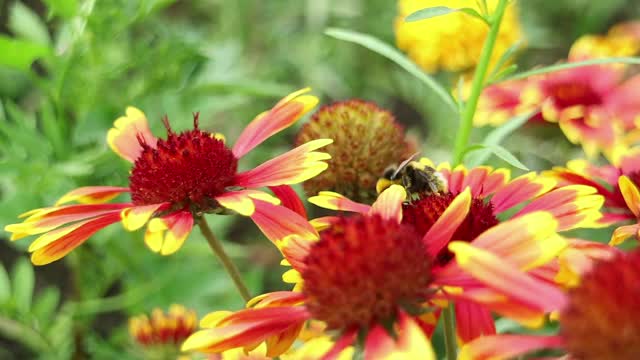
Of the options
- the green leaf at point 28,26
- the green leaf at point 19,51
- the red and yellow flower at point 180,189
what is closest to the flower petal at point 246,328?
the red and yellow flower at point 180,189

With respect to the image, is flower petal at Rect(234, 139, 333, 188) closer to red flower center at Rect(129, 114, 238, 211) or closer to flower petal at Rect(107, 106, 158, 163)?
red flower center at Rect(129, 114, 238, 211)

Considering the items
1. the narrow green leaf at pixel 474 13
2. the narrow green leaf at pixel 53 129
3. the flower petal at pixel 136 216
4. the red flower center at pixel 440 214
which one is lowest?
the red flower center at pixel 440 214

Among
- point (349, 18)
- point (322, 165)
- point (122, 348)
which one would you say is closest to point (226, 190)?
point (322, 165)

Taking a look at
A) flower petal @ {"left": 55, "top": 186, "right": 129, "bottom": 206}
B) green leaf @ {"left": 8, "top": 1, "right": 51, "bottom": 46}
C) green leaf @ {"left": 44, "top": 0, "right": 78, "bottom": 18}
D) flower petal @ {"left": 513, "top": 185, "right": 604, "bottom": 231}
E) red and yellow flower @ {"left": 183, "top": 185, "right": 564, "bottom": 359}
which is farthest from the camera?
green leaf @ {"left": 8, "top": 1, "right": 51, "bottom": 46}

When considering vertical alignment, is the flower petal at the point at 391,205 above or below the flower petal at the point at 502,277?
above

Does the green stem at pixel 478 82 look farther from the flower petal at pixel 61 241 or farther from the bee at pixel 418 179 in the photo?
the flower petal at pixel 61 241

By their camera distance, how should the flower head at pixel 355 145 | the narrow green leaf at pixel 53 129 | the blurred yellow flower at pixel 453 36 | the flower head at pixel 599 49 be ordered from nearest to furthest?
the flower head at pixel 355 145 → the narrow green leaf at pixel 53 129 → the flower head at pixel 599 49 → the blurred yellow flower at pixel 453 36

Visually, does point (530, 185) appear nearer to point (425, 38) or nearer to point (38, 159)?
point (38, 159)

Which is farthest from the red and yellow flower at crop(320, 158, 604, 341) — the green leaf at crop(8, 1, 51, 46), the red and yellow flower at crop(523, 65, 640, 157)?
the green leaf at crop(8, 1, 51, 46)
